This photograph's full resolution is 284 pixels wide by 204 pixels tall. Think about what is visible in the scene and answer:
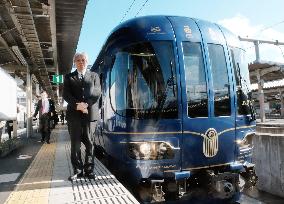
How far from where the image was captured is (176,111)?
4941 millimetres

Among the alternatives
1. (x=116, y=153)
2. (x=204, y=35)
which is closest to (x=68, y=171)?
(x=116, y=153)

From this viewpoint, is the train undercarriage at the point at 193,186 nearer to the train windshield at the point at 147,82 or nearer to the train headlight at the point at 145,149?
the train headlight at the point at 145,149

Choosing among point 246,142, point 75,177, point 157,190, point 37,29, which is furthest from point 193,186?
point 37,29

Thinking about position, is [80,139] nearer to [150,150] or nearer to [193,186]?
[150,150]

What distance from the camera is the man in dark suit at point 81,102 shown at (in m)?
5.06

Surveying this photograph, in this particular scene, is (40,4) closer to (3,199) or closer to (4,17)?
(4,17)

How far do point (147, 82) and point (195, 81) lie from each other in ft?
2.49

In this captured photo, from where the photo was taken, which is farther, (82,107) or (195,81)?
(195,81)

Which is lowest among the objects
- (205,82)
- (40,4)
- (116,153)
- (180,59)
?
(116,153)

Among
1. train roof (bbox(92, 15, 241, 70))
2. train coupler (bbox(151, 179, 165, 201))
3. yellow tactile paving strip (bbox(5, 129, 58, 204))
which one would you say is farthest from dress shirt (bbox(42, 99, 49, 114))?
train coupler (bbox(151, 179, 165, 201))

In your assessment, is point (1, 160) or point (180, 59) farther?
point (1, 160)

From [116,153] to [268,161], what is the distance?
14.6 feet

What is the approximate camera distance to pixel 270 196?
25.8ft

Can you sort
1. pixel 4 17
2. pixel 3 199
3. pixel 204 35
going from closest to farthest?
pixel 3 199
pixel 204 35
pixel 4 17
